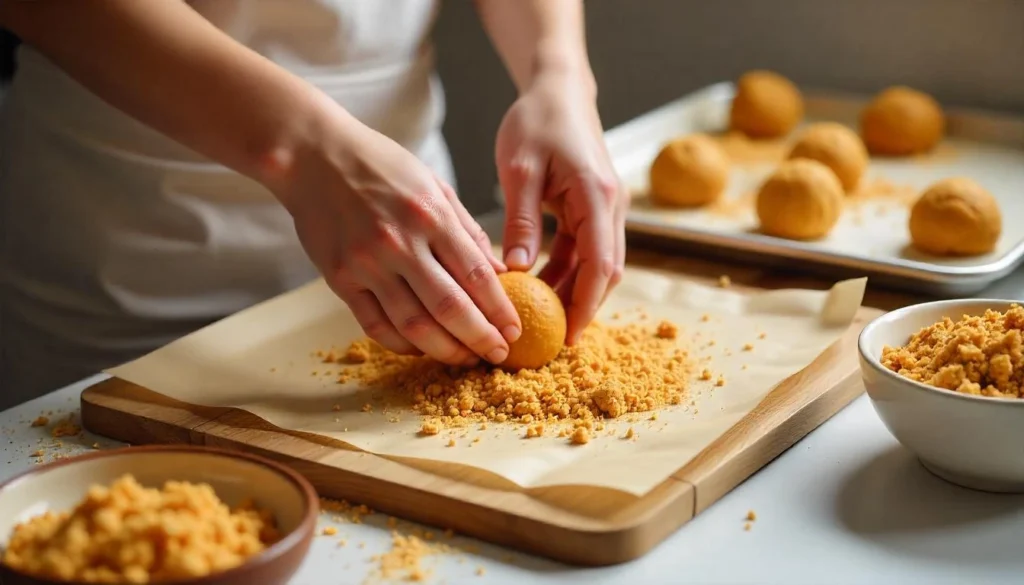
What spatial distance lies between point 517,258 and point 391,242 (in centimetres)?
22

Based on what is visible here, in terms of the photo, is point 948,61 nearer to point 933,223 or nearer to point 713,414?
point 933,223

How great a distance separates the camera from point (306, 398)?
1284mm

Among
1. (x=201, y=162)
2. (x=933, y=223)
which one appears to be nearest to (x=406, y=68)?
(x=201, y=162)

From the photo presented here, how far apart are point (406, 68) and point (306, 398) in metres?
0.65

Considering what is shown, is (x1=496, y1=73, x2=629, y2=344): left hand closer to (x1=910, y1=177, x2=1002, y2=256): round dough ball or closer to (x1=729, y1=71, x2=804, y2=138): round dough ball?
(x1=910, y1=177, x2=1002, y2=256): round dough ball

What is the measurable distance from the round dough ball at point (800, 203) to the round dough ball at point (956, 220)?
12cm

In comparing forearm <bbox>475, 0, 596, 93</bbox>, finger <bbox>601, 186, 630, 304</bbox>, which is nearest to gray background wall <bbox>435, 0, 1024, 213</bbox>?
forearm <bbox>475, 0, 596, 93</bbox>

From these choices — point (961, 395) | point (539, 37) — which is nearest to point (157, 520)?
point (961, 395)

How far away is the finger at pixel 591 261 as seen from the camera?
1361 millimetres

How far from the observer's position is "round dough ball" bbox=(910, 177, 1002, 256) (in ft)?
5.24

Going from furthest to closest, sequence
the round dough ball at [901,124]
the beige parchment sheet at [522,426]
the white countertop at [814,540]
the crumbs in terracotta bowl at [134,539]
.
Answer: the round dough ball at [901,124] → the beige parchment sheet at [522,426] → the white countertop at [814,540] → the crumbs in terracotta bowl at [134,539]

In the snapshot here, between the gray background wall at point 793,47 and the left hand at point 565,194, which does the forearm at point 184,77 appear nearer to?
the left hand at point 565,194

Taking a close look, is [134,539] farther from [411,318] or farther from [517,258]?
[517,258]

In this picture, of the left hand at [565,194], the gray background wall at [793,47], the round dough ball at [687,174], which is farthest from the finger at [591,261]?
the gray background wall at [793,47]
